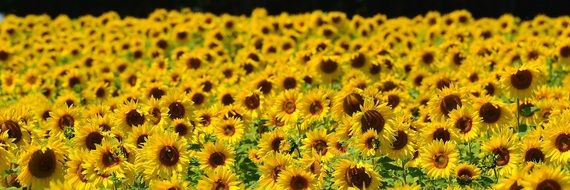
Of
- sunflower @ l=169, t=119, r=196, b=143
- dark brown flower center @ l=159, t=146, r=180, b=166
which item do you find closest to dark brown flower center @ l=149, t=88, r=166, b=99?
sunflower @ l=169, t=119, r=196, b=143

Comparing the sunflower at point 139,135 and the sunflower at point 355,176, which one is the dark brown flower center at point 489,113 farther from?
the sunflower at point 139,135

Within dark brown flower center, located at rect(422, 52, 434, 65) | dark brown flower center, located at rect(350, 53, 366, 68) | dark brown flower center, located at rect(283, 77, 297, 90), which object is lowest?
dark brown flower center, located at rect(283, 77, 297, 90)

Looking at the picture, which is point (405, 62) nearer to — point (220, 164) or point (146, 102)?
point (146, 102)

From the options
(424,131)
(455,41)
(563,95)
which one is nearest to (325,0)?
(455,41)

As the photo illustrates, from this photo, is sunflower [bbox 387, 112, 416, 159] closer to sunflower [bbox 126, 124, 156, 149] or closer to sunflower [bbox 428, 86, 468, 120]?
sunflower [bbox 428, 86, 468, 120]

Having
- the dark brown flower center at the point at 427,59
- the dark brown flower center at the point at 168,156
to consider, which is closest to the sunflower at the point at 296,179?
the dark brown flower center at the point at 168,156
